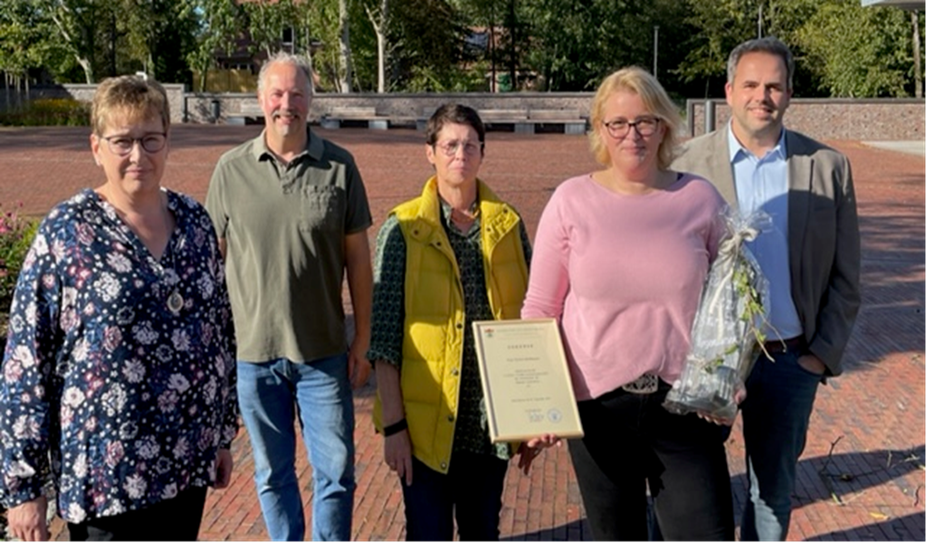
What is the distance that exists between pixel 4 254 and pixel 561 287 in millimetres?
6414

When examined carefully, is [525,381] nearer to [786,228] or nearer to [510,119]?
[786,228]

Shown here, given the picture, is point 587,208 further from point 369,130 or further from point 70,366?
point 369,130

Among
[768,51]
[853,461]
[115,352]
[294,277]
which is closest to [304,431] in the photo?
[294,277]

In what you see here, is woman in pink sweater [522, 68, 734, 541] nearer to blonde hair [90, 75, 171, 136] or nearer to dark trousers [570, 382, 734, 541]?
dark trousers [570, 382, 734, 541]

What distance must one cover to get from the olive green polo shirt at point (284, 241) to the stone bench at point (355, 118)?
107 feet

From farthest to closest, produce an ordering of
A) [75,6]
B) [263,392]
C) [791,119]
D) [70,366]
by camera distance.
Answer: [75,6] < [791,119] < [263,392] < [70,366]

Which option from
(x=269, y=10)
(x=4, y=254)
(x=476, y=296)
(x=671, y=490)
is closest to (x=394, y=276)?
(x=476, y=296)

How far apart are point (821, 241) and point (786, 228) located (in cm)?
12

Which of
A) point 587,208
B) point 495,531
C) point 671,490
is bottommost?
point 495,531

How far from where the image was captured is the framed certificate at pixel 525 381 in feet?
8.22

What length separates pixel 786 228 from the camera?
9.91ft

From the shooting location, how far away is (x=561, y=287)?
264 centimetres

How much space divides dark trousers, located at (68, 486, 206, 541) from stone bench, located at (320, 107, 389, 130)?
1321 inches

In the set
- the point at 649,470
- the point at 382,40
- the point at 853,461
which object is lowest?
the point at 853,461
